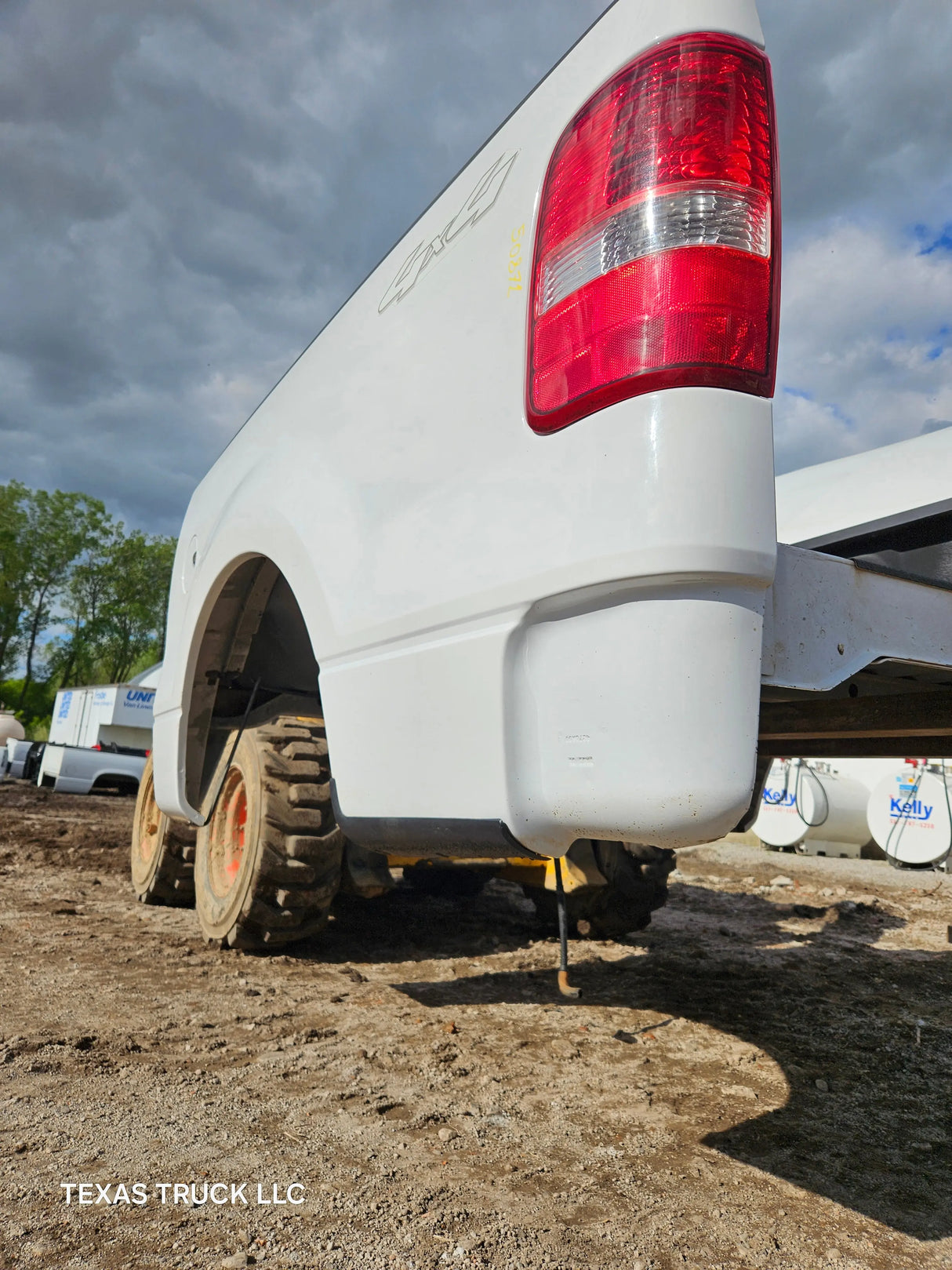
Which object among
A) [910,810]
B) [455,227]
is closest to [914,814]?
[910,810]

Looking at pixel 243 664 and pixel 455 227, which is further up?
pixel 455 227

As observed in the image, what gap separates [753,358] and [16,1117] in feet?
7.76

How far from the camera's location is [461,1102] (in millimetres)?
2387

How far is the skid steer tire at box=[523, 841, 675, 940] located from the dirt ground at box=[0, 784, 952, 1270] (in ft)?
0.60

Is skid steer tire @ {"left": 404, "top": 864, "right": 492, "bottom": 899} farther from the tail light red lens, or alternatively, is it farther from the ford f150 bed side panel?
the tail light red lens

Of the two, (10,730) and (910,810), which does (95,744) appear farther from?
(910,810)

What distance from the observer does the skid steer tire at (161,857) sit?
4871mm

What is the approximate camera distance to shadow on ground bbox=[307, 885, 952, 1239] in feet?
7.04

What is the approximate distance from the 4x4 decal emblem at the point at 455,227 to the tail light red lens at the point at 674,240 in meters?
0.29

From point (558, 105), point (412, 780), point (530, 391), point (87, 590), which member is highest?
point (87, 590)

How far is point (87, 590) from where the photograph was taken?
48.8 meters

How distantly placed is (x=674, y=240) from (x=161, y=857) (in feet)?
15.2

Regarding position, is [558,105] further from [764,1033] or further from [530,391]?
[764,1033]

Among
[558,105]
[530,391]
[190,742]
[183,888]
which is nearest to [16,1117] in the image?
[190,742]
